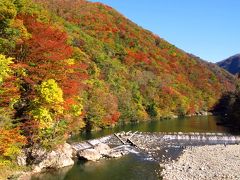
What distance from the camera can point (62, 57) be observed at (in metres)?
35.4

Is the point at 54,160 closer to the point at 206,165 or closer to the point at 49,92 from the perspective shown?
the point at 49,92

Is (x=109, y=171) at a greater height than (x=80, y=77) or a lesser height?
lesser

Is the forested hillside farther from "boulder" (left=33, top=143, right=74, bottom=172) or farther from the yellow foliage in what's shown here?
"boulder" (left=33, top=143, right=74, bottom=172)

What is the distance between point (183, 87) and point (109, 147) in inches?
3049

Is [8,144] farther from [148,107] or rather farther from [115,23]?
[115,23]

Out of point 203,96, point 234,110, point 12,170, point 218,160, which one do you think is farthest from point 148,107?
point 12,170

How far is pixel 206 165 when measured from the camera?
35.1 metres

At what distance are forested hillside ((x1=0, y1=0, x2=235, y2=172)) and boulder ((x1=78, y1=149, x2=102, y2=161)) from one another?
312 centimetres

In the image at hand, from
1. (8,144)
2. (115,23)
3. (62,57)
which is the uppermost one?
(115,23)

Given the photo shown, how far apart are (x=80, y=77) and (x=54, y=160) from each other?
12.2 metres

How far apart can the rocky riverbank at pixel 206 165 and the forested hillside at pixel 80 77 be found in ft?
35.3

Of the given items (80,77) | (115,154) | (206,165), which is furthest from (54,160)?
(206,165)

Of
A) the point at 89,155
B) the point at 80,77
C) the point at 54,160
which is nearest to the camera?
the point at 54,160

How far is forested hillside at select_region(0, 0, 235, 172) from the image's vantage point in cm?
3206
